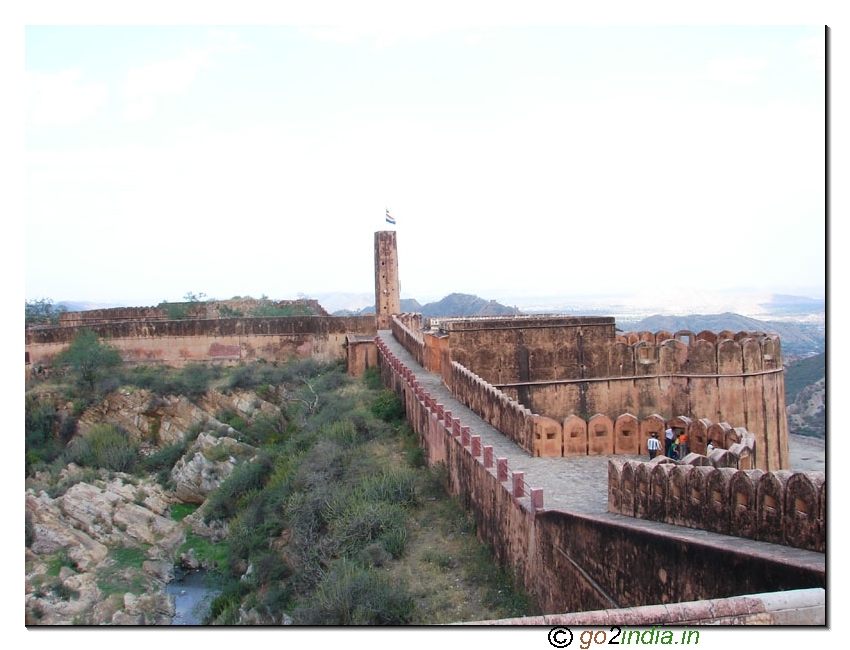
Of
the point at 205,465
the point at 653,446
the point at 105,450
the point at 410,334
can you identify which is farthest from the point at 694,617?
the point at 105,450

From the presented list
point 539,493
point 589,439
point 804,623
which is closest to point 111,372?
point 589,439

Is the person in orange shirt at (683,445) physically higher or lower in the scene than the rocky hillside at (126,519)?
higher

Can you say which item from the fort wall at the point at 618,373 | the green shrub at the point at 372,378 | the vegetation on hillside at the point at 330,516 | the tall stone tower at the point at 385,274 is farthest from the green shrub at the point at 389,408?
the tall stone tower at the point at 385,274

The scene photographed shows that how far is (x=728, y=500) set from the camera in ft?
19.6

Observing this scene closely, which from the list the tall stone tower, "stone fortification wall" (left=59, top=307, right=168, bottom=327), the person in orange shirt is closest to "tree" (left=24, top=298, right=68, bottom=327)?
"stone fortification wall" (left=59, top=307, right=168, bottom=327)

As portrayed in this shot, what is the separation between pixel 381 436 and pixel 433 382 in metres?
1.83

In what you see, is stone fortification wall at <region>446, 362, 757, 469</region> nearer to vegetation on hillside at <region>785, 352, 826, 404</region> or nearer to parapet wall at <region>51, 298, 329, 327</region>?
vegetation on hillside at <region>785, 352, 826, 404</region>

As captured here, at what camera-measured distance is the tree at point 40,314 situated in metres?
34.5

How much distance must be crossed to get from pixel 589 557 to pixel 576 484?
2636mm

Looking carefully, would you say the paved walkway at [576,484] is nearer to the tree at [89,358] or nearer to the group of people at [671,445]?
the group of people at [671,445]

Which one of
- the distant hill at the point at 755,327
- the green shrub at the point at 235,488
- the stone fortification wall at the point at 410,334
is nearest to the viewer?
the distant hill at the point at 755,327

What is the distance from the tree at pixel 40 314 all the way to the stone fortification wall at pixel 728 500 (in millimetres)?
30122

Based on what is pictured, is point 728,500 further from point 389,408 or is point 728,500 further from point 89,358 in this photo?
point 89,358

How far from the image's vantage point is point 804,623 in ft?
14.1
